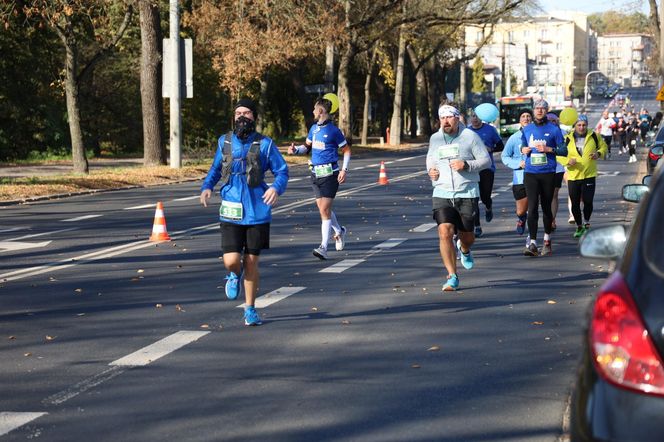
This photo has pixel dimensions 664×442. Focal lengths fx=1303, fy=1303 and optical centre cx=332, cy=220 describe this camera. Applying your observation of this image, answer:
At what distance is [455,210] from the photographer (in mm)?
11883

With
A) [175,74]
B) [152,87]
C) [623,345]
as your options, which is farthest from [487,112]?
[152,87]

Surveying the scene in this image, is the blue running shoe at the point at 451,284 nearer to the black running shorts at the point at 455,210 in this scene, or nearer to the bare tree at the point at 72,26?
the black running shorts at the point at 455,210

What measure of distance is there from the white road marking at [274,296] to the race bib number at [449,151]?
1.78 m

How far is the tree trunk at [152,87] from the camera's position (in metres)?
35.4

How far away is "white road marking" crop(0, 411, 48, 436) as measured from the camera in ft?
20.9

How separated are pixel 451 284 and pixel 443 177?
986 mm

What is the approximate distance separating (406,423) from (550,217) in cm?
908

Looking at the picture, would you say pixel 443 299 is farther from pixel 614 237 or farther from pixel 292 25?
pixel 292 25

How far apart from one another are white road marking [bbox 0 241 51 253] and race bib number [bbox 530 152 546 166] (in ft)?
20.3

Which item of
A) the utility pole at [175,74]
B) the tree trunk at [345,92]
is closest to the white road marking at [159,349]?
the utility pole at [175,74]

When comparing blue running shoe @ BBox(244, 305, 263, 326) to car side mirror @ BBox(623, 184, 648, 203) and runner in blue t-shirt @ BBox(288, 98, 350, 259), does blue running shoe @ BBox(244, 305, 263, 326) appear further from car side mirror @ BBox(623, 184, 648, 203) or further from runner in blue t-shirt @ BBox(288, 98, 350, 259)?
runner in blue t-shirt @ BBox(288, 98, 350, 259)

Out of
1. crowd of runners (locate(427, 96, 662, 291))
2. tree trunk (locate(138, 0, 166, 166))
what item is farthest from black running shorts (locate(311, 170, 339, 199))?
tree trunk (locate(138, 0, 166, 166))

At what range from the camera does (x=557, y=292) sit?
1182cm

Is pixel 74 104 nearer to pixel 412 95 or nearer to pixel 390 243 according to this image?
pixel 390 243
